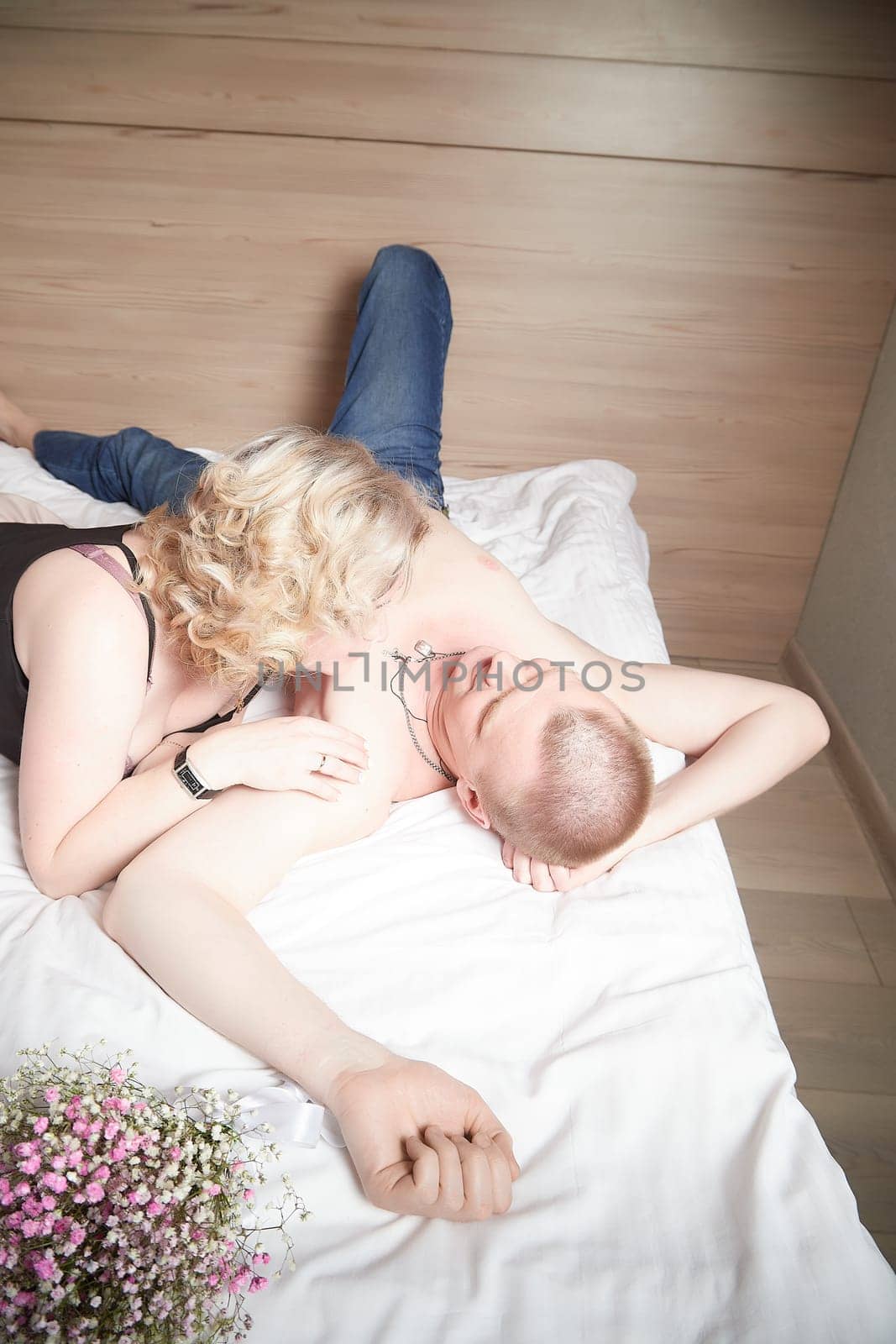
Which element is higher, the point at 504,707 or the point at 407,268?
the point at 407,268

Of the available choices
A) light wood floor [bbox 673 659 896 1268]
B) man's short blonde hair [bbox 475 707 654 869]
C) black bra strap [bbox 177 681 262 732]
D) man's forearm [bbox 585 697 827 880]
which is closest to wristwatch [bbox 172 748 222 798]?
black bra strap [bbox 177 681 262 732]

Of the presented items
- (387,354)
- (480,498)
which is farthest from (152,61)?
(480,498)

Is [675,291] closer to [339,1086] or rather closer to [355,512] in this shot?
[355,512]

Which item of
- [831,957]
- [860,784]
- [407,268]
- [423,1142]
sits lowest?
[831,957]

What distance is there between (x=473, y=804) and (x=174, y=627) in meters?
0.46

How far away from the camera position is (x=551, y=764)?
1079 mm

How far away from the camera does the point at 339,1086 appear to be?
2.71 feet

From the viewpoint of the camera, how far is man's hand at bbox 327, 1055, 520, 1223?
2.51 feet

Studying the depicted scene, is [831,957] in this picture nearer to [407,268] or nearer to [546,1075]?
[546,1075]

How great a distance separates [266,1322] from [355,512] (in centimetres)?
86

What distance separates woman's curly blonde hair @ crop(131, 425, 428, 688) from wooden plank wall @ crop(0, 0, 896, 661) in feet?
4.21

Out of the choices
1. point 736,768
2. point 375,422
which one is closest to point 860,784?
point 736,768

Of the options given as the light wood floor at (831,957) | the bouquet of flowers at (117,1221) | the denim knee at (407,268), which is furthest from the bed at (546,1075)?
the denim knee at (407,268)

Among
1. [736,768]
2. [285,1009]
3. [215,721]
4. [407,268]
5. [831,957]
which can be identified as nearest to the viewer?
[285,1009]
